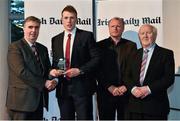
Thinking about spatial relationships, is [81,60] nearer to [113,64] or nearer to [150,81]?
[113,64]

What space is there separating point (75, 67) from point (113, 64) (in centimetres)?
46

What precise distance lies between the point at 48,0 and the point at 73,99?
5.01ft

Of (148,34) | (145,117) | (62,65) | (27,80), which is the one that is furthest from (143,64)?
(27,80)

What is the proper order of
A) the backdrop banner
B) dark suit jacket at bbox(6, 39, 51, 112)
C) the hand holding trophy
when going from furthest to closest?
the backdrop banner
the hand holding trophy
dark suit jacket at bbox(6, 39, 51, 112)

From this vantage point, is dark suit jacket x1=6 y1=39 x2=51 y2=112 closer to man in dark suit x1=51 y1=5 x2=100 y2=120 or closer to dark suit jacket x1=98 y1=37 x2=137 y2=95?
man in dark suit x1=51 y1=5 x2=100 y2=120

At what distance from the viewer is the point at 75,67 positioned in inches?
141

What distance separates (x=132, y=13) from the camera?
4.62 m

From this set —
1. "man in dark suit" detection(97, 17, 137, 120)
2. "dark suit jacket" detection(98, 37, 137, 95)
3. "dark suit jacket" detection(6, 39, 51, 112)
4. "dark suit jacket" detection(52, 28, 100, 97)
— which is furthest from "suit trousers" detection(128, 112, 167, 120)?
"dark suit jacket" detection(6, 39, 51, 112)

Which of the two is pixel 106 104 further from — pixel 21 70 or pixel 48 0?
pixel 48 0

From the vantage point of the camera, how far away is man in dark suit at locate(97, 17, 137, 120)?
374cm

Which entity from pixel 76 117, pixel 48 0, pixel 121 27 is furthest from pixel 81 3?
pixel 76 117

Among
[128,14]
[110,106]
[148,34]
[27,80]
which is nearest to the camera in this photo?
[27,80]

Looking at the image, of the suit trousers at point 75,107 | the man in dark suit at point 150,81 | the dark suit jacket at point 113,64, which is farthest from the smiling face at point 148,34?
the suit trousers at point 75,107

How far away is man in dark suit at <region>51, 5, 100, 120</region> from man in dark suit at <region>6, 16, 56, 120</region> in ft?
0.55
